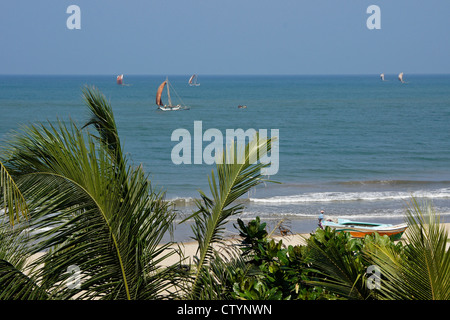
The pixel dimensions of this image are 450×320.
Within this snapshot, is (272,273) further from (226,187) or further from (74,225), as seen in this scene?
(74,225)

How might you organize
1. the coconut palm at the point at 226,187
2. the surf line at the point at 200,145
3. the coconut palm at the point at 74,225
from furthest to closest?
the surf line at the point at 200,145
the coconut palm at the point at 226,187
the coconut palm at the point at 74,225

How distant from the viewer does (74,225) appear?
348cm

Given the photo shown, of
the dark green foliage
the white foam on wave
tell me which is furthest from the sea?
the dark green foliage

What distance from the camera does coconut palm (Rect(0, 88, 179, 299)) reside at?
3369 mm

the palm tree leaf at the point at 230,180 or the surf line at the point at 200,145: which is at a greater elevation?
the surf line at the point at 200,145

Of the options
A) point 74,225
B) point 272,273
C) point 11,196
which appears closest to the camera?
point 11,196

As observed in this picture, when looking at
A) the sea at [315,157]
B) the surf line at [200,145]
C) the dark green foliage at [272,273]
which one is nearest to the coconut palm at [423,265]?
the sea at [315,157]

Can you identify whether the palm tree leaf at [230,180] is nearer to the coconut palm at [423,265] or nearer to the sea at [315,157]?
the sea at [315,157]

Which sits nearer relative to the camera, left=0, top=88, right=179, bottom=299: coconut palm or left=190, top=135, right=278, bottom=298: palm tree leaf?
left=0, top=88, right=179, bottom=299: coconut palm

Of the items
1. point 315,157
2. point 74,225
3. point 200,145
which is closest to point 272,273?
point 74,225

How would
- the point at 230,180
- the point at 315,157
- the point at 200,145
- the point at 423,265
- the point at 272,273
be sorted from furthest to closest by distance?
the point at 200,145, the point at 315,157, the point at 230,180, the point at 272,273, the point at 423,265

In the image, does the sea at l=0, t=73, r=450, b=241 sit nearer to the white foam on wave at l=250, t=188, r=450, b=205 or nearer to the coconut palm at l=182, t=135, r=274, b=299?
the white foam on wave at l=250, t=188, r=450, b=205

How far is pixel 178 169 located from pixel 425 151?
17.2 metres

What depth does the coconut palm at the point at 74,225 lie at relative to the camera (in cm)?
337
